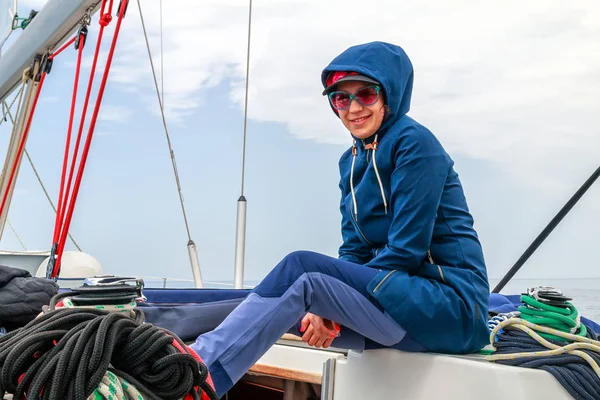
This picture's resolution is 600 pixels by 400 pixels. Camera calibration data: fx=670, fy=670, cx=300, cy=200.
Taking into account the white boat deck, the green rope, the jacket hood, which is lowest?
the white boat deck

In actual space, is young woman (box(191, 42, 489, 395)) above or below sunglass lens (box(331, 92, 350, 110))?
below

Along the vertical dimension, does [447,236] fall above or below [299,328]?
above

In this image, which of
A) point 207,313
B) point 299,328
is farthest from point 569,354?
point 207,313

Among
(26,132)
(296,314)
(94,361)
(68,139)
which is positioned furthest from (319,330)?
(26,132)

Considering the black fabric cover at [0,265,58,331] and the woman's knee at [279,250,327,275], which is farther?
the black fabric cover at [0,265,58,331]

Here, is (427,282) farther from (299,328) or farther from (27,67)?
(27,67)

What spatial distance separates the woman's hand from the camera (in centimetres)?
136

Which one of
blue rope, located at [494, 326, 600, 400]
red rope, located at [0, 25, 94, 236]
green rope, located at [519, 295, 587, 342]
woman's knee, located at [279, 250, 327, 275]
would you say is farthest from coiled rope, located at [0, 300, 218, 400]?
red rope, located at [0, 25, 94, 236]

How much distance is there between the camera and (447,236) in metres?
1.39

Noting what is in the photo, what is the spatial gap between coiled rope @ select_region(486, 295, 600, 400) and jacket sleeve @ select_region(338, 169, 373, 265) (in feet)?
1.09

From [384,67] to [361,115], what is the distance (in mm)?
114

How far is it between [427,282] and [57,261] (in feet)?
5.38

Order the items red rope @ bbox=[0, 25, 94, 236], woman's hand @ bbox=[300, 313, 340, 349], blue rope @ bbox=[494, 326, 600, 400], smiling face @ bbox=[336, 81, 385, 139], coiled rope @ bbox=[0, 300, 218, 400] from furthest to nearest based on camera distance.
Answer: red rope @ bbox=[0, 25, 94, 236] → smiling face @ bbox=[336, 81, 385, 139] → woman's hand @ bbox=[300, 313, 340, 349] → blue rope @ bbox=[494, 326, 600, 400] → coiled rope @ bbox=[0, 300, 218, 400]

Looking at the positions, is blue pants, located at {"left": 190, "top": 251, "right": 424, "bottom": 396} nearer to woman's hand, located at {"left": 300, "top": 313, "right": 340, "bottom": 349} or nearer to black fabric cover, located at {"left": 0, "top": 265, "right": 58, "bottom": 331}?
woman's hand, located at {"left": 300, "top": 313, "right": 340, "bottom": 349}
